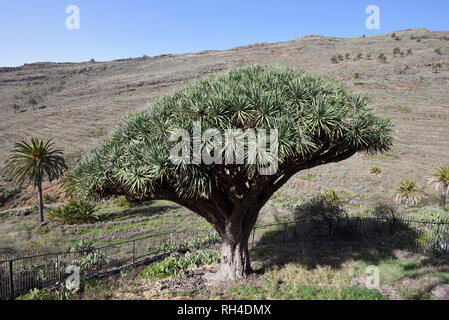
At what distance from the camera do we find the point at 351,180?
29.8 metres

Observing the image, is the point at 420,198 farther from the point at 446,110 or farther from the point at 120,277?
the point at 446,110

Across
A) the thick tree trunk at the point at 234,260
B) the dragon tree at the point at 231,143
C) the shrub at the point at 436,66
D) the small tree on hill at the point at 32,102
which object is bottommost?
the thick tree trunk at the point at 234,260

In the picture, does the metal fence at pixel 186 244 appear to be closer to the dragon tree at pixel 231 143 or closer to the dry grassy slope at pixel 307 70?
the dragon tree at pixel 231 143

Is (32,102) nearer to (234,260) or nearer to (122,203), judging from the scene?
(122,203)

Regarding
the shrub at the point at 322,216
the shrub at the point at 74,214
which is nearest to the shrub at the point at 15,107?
the shrub at the point at 74,214

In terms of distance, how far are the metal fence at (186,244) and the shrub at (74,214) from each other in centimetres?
1081

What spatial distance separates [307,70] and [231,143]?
243ft

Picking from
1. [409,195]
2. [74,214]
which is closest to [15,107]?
[74,214]

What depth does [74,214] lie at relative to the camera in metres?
23.6

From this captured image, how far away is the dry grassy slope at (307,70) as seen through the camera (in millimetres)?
33844

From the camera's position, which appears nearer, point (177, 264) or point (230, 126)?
point (230, 126)

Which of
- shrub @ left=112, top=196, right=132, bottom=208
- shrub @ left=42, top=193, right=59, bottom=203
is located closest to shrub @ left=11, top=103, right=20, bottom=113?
shrub @ left=42, top=193, right=59, bottom=203

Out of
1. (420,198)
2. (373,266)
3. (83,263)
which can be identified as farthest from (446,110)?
(83,263)

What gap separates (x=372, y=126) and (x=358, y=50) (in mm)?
106197
